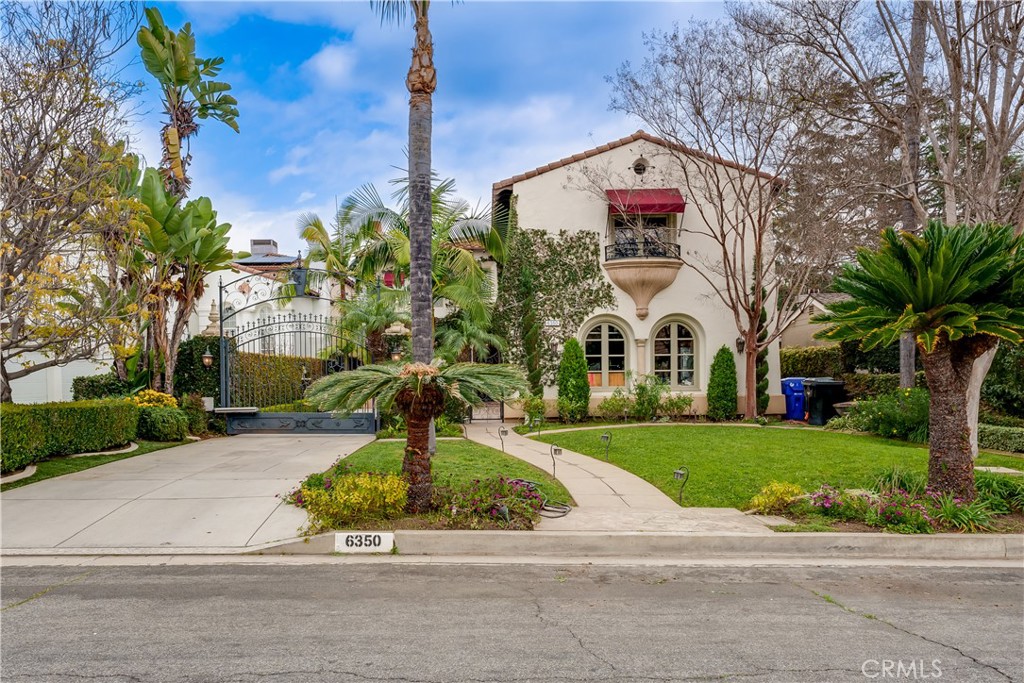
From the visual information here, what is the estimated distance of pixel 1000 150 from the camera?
10859mm

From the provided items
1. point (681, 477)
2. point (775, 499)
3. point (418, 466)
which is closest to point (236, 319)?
point (418, 466)

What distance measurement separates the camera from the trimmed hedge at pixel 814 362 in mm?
22484

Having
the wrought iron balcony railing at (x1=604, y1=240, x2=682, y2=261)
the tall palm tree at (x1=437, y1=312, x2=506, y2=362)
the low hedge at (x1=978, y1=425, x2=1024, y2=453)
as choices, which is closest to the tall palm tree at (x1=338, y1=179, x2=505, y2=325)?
the tall palm tree at (x1=437, y1=312, x2=506, y2=362)

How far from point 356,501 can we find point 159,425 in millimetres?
9206

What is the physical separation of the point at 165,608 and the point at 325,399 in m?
2.47

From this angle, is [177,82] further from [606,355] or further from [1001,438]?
[1001,438]

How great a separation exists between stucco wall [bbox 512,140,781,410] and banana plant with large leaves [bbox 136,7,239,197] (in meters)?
9.51

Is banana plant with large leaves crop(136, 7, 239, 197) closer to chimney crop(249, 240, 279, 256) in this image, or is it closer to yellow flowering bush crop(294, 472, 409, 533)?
yellow flowering bush crop(294, 472, 409, 533)

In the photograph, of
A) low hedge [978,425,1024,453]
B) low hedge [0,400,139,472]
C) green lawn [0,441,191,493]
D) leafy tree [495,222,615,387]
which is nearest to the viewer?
green lawn [0,441,191,493]

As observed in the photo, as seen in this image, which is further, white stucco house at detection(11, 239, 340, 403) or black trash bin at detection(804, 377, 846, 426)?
black trash bin at detection(804, 377, 846, 426)

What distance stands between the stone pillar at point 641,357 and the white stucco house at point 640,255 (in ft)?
0.10

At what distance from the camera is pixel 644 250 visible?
1855 centimetres

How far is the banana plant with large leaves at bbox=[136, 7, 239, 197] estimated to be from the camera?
1747cm

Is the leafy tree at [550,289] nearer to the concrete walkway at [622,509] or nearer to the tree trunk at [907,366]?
the concrete walkway at [622,509]
